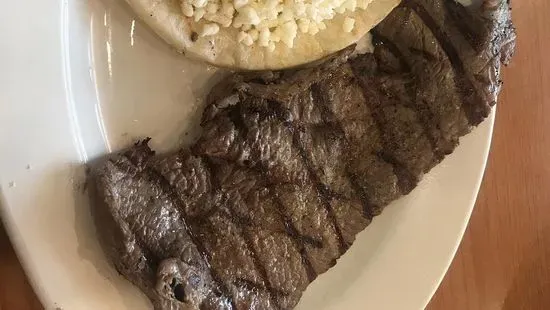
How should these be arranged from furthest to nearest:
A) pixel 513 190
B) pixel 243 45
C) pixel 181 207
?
pixel 513 190 → pixel 243 45 → pixel 181 207

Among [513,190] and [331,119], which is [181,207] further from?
[513,190]

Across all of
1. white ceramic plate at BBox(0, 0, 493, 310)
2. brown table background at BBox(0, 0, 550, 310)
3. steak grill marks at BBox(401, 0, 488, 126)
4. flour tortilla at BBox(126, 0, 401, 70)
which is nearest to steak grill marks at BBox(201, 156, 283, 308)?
white ceramic plate at BBox(0, 0, 493, 310)

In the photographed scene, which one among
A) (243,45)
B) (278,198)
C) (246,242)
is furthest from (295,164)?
(243,45)

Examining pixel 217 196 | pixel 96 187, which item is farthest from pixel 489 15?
pixel 96 187

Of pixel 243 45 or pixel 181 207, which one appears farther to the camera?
pixel 243 45

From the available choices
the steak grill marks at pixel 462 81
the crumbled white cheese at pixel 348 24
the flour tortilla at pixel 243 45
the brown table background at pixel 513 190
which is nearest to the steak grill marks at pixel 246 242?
the flour tortilla at pixel 243 45

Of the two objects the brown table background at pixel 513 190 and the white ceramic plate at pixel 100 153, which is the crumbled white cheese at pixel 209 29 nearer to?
the white ceramic plate at pixel 100 153

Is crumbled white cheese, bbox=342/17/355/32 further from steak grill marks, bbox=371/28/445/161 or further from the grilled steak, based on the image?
steak grill marks, bbox=371/28/445/161
